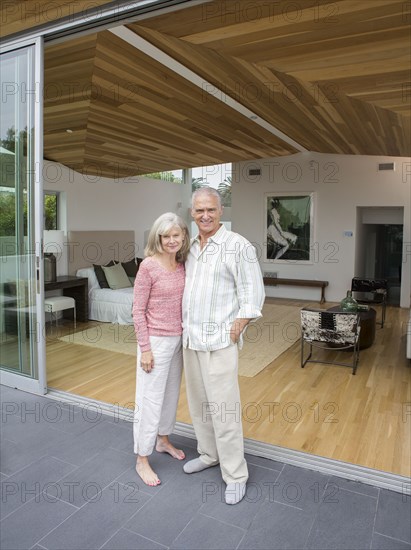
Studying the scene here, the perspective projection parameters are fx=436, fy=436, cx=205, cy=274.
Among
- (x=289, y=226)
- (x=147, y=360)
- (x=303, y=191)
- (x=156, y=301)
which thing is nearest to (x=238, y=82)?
(x=156, y=301)

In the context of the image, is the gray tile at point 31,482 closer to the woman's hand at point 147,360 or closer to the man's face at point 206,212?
the woman's hand at point 147,360

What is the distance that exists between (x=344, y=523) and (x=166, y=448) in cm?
115

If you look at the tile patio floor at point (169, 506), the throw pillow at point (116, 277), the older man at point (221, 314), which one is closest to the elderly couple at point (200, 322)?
the older man at point (221, 314)

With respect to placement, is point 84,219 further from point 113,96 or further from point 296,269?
point 296,269

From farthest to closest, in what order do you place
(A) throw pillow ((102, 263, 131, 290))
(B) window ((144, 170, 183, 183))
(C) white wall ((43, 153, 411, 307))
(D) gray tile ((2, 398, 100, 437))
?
(B) window ((144, 170, 183, 183)) < (C) white wall ((43, 153, 411, 307)) < (A) throw pillow ((102, 263, 131, 290)) < (D) gray tile ((2, 398, 100, 437))

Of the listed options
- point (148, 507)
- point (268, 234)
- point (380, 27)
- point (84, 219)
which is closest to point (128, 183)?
point (84, 219)

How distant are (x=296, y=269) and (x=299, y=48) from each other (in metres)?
6.82

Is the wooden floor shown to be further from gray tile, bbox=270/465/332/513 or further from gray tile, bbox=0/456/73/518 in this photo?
gray tile, bbox=0/456/73/518

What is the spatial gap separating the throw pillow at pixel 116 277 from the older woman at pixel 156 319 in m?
4.76

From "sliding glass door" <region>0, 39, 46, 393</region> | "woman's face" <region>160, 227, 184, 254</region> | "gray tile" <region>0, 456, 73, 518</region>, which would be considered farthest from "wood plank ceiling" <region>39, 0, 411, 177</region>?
"gray tile" <region>0, 456, 73, 518</region>

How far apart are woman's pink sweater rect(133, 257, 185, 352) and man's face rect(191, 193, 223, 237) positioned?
1.07 feet

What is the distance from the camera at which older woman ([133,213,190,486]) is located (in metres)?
2.41

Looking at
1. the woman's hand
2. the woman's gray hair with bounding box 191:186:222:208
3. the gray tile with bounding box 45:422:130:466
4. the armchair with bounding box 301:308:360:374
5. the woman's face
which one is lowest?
the gray tile with bounding box 45:422:130:466

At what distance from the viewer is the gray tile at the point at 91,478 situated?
2.33 meters
